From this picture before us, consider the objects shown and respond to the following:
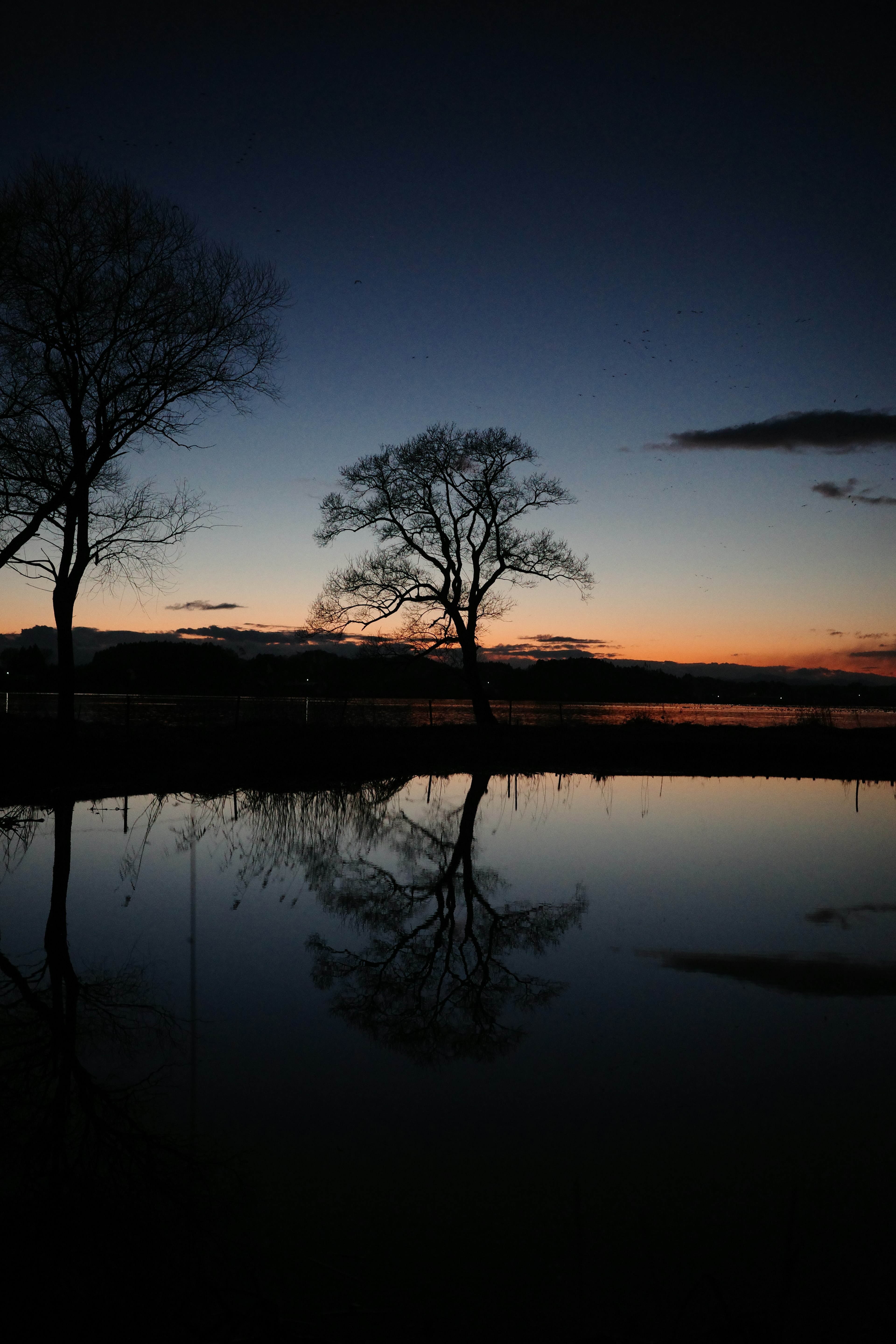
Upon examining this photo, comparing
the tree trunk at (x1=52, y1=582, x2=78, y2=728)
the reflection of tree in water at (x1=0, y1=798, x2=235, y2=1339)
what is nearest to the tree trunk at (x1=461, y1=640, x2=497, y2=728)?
the tree trunk at (x1=52, y1=582, x2=78, y2=728)

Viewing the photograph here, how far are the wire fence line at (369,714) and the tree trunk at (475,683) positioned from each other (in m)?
0.79

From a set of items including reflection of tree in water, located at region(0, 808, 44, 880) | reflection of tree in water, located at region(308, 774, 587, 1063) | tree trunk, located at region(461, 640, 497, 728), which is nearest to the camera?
reflection of tree in water, located at region(308, 774, 587, 1063)

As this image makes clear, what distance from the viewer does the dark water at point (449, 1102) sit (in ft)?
9.71

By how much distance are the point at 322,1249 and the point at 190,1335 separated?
0.58 m

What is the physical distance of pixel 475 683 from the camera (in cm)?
3403

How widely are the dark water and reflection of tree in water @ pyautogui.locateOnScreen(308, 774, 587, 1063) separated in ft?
0.14

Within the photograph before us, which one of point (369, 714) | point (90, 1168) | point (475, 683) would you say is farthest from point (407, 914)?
point (369, 714)

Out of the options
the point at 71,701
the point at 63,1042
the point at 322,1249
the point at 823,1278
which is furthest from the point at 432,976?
the point at 71,701

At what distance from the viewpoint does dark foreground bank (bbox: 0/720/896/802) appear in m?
17.6

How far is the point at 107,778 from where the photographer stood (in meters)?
17.5

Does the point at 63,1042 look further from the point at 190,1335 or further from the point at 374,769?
the point at 374,769

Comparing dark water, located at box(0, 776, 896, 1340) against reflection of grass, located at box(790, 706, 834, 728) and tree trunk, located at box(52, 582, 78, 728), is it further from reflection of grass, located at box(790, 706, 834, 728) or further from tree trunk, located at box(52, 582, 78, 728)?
reflection of grass, located at box(790, 706, 834, 728)

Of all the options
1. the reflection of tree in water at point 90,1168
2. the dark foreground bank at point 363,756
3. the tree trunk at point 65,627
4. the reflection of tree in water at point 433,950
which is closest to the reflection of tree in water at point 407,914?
the reflection of tree in water at point 433,950

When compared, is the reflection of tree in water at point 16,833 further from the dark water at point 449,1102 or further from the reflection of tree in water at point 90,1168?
the reflection of tree in water at point 90,1168
